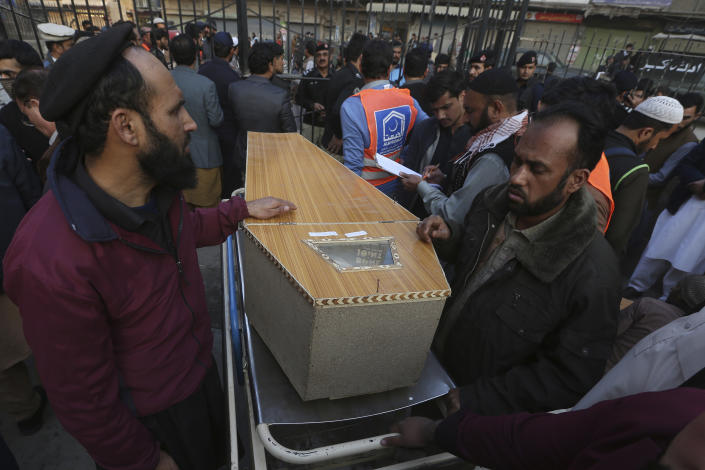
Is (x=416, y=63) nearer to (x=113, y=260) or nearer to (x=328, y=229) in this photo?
Answer: (x=328, y=229)

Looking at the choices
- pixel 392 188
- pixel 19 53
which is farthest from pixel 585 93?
pixel 19 53

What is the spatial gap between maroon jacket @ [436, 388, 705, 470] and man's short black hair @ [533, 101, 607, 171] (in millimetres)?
890

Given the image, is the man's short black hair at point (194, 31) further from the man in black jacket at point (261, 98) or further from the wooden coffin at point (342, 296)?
the wooden coffin at point (342, 296)

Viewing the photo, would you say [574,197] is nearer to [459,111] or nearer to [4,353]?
[459,111]

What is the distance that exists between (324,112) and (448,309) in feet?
14.7

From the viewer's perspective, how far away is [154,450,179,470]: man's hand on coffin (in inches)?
50.7

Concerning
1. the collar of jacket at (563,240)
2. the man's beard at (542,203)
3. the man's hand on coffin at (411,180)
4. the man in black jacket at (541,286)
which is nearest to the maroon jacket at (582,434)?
the man in black jacket at (541,286)

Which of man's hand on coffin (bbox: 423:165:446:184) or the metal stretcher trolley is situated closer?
the metal stretcher trolley

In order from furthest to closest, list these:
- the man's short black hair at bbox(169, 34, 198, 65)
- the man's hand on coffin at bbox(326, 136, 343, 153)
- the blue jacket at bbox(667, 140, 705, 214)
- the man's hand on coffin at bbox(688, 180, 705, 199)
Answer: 1. the man's hand on coffin at bbox(326, 136, 343, 153)
2. the man's short black hair at bbox(169, 34, 198, 65)
3. the blue jacket at bbox(667, 140, 705, 214)
4. the man's hand on coffin at bbox(688, 180, 705, 199)

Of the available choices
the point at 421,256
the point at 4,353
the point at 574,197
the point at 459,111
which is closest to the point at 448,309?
the point at 421,256

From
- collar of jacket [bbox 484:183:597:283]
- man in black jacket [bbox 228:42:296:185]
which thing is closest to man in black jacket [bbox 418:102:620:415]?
collar of jacket [bbox 484:183:597:283]

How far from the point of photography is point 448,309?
1.61 meters

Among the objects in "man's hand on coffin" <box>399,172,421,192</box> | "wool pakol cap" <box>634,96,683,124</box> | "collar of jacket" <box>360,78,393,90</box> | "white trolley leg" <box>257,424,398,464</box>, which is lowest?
"white trolley leg" <box>257,424,398,464</box>

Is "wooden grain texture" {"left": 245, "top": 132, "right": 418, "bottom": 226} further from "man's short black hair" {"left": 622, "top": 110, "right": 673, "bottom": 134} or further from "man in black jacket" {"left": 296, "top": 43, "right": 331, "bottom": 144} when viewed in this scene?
"man in black jacket" {"left": 296, "top": 43, "right": 331, "bottom": 144}
